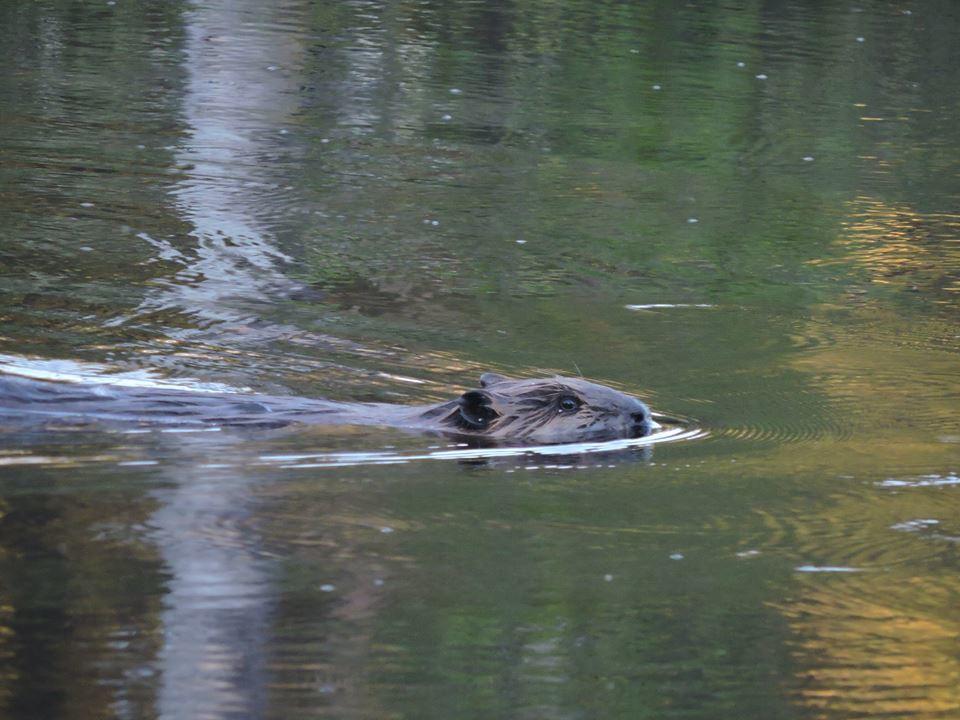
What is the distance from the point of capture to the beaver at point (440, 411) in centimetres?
652

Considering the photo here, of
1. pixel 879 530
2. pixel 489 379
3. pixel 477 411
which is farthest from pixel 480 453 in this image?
pixel 879 530

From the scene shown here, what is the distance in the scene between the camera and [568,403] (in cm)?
657

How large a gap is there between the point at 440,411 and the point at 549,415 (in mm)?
430

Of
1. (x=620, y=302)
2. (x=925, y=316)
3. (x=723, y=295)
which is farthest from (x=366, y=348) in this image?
(x=925, y=316)

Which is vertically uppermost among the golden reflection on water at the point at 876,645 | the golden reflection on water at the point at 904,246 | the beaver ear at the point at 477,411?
the golden reflection on water at the point at 876,645

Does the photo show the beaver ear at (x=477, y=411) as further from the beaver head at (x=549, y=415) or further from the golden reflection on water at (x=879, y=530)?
the golden reflection on water at (x=879, y=530)

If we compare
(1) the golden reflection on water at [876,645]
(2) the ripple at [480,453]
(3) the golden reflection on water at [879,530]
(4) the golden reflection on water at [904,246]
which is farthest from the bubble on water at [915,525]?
(4) the golden reflection on water at [904,246]

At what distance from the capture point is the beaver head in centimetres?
652

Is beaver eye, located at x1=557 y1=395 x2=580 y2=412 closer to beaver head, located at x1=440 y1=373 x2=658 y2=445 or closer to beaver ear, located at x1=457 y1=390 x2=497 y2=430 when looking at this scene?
beaver head, located at x1=440 y1=373 x2=658 y2=445

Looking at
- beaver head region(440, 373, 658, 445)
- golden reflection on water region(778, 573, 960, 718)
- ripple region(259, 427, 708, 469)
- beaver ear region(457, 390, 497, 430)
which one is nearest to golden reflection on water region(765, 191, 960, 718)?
golden reflection on water region(778, 573, 960, 718)

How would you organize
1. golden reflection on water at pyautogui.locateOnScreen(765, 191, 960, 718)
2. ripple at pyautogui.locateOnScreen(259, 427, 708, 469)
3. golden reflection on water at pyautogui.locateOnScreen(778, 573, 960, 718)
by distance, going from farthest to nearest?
ripple at pyautogui.locateOnScreen(259, 427, 708, 469) < golden reflection on water at pyautogui.locateOnScreen(765, 191, 960, 718) < golden reflection on water at pyautogui.locateOnScreen(778, 573, 960, 718)

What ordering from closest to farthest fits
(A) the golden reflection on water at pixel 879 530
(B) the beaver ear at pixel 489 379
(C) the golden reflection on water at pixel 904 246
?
(A) the golden reflection on water at pixel 879 530
(B) the beaver ear at pixel 489 379
(C) the golden reflection on water at pixel 904 246

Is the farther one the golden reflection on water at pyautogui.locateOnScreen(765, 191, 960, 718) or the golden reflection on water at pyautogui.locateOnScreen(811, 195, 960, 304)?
the golden reflection on water at pyautogui.locateOnScreen(811, 195, 960, 304)

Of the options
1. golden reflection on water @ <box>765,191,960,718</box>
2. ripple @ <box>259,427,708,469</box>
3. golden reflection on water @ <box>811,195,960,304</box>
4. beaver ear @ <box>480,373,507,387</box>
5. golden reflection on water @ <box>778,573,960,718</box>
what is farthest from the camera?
golden reflection on water @ <box>811,195,960,304</box>
